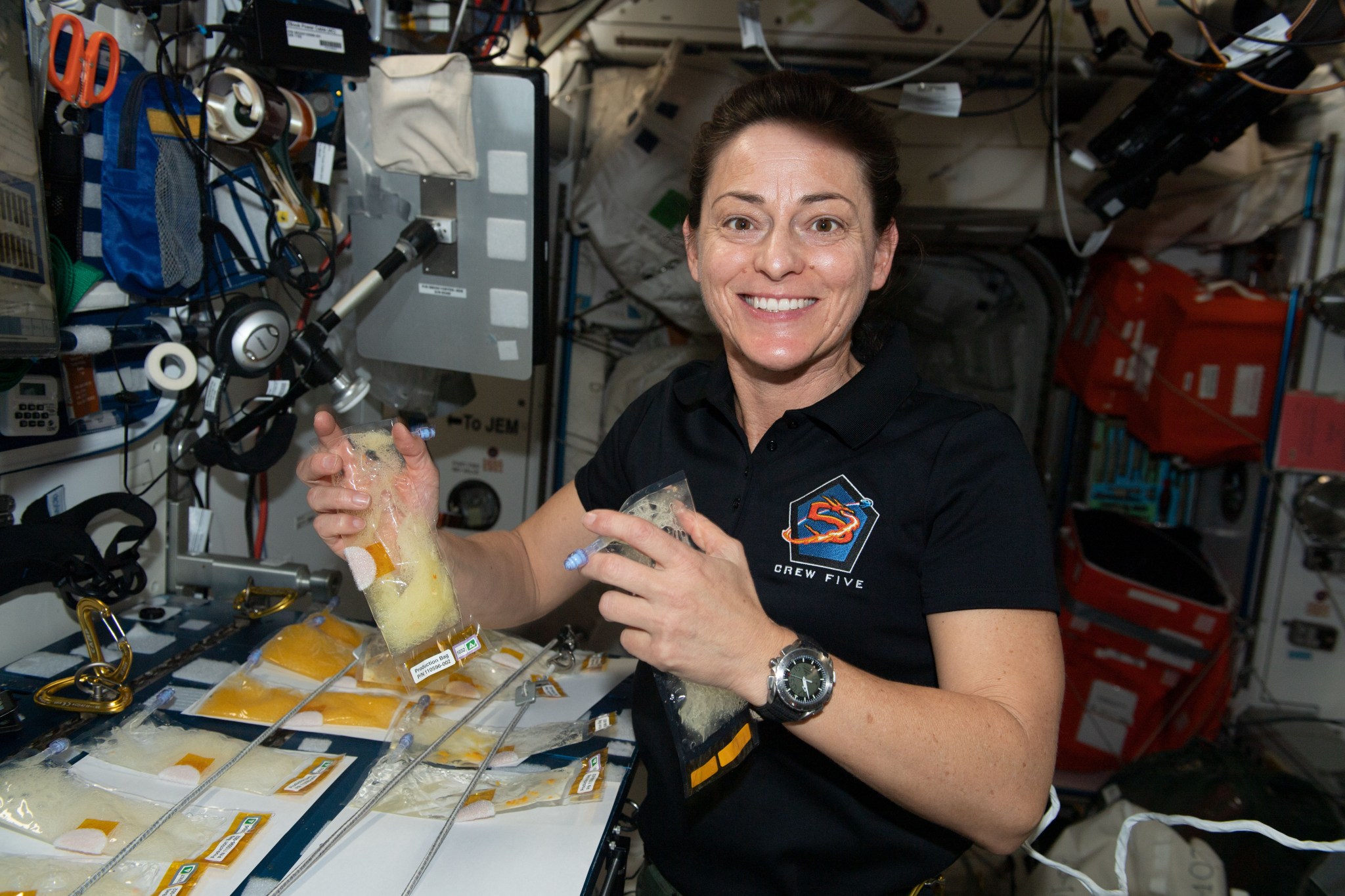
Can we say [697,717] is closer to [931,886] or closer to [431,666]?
[431,666]

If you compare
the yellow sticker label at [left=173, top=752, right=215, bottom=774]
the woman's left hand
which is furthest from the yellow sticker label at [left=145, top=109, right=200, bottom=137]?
the woman's left hand

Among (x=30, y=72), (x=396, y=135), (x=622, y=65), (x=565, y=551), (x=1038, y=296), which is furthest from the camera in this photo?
(x=1038, y=296)

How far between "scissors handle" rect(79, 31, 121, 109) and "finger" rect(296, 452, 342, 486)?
1.02 metres

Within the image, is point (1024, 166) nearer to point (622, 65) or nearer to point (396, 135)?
point (622, 65)

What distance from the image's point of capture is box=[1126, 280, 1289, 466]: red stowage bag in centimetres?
335

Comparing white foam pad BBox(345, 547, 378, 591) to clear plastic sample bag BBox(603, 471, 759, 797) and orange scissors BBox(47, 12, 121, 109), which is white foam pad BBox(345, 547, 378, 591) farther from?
orange scissors BBox(47, 12, 121, 109)

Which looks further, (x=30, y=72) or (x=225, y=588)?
(x=225, y=588)

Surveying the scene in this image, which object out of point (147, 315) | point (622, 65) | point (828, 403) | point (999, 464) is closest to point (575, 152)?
point (622, 65)

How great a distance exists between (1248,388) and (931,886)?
310 centimetres

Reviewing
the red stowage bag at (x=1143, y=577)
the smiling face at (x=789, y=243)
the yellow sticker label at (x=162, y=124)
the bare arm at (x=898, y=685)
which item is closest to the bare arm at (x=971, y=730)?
the bare arm at (x=898, y=685)

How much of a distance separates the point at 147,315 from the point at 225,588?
726 mm

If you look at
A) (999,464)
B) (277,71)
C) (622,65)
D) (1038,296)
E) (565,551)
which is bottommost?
(565,551)

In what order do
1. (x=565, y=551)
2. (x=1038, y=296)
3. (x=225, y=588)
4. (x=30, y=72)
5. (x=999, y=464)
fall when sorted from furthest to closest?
(x=1038, y=296) → (x=225, y=588) → (x=565, y=551) → (x=30, y=72) → (x=999, y=464)

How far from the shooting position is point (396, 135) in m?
2.18
